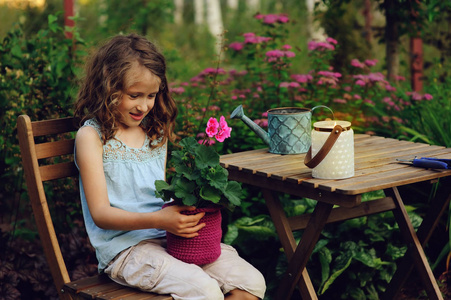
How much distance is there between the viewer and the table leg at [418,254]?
267 centimetres

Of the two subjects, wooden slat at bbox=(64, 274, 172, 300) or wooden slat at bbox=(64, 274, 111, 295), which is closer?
wooden slat at bbox=(64, 274, 172, 300)

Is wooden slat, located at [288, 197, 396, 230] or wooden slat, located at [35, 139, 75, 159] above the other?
wooden slat, located at [35, 139, 75, 159]

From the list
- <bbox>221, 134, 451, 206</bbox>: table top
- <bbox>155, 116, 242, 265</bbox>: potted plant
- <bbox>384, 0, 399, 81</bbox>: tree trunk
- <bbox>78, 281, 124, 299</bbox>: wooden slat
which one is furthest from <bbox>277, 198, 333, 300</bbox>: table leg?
<bbox>384, 0, 399, 81</bbox>: tree trunk

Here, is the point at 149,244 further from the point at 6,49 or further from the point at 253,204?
the point at 6,49

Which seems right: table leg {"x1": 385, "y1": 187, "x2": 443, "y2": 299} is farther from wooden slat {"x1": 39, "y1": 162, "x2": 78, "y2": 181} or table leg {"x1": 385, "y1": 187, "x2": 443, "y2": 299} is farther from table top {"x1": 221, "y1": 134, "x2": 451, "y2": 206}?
wooden slat {"x1": 39, "y1": 162, "x2": 78, "y2": 181}

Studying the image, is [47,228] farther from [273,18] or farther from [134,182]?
[273,18]

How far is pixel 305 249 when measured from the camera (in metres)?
2.42

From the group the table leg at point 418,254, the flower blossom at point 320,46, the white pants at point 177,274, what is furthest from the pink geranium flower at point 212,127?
the flower blossom at point 320,46

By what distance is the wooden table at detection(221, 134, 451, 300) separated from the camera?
83.4 inches

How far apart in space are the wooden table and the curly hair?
16.3 inches

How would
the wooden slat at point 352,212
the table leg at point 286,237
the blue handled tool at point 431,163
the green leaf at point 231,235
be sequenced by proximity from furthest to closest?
the green leaf at point 231,235, the wooden slat at point 352,212, the table leg at point 286,237, the blue handled tool at point 431,163

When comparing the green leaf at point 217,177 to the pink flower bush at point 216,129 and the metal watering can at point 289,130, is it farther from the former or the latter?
the metal watering can at point 289,130

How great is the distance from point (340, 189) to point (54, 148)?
3.79ft

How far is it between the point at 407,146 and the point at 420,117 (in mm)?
1332
